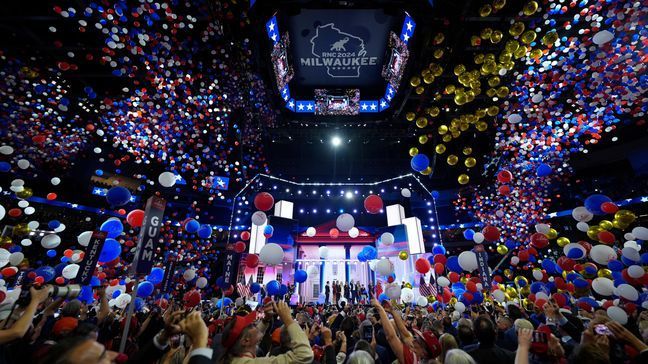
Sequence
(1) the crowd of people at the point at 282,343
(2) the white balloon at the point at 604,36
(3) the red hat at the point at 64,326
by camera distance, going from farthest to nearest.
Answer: (2) the white balloon at the point at 604,36
(3) the red hat at the point at 64,326
(1) the crowd of people at the point at 282,343

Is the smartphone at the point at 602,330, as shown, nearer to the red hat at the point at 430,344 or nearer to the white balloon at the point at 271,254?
the red hat at the point at 430,344

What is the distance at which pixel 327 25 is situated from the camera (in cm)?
825

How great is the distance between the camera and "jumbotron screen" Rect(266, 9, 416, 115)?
8.00 metres

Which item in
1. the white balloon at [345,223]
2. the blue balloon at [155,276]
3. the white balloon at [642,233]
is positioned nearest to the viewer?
the white balloon at [642,233]

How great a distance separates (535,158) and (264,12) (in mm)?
12929

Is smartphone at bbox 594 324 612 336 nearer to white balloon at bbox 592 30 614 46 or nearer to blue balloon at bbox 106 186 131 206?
white balloon at bbox 592 30 614 46

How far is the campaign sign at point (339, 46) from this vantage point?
800 cm

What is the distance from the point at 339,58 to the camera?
966 cm

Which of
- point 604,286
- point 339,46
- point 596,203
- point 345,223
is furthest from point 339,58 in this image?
point 604,286

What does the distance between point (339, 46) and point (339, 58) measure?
0.56 meters

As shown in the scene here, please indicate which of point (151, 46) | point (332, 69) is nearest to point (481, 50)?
point (332, 69)

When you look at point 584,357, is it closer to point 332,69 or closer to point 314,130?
point 332,69

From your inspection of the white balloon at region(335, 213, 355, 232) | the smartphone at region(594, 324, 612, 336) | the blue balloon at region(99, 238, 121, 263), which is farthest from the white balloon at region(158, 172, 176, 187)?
the smartphone at region(594, 324, 612, 336)

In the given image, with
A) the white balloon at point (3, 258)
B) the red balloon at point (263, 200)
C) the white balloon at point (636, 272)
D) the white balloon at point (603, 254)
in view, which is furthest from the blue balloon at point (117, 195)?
the white balloon at point (636, 272)
